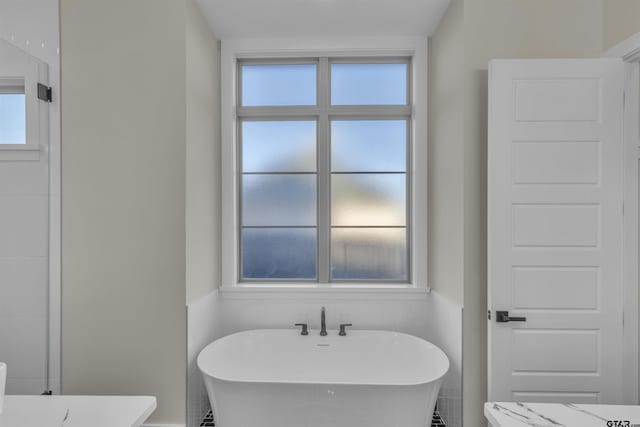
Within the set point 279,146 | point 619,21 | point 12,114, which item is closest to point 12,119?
point 12,114

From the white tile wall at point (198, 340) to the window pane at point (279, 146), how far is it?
3.36 feet

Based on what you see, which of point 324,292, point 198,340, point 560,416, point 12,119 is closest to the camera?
point 560,416

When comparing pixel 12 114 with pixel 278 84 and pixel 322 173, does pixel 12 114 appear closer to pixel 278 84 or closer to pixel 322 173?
pixel 278 84

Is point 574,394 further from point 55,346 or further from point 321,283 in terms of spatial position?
point 55,346

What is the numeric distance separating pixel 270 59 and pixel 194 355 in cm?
209

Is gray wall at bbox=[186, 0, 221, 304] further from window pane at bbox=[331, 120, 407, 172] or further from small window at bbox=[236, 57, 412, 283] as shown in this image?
window pane at bbox=[331, 120, 407, 172]

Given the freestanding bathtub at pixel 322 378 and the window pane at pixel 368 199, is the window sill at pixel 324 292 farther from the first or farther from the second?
the window pane at pixel 368 199

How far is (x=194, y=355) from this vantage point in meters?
2.05

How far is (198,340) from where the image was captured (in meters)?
2.12

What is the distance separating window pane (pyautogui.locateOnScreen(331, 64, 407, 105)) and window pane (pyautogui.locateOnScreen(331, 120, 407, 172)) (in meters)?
0.16

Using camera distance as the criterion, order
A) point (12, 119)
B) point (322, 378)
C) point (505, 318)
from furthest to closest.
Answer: point (322, 378) < point (505, 318) < point (12, 119)

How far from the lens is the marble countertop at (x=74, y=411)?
1188mm

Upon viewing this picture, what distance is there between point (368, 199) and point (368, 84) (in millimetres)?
867

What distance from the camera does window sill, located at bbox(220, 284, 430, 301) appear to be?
8.28ft
